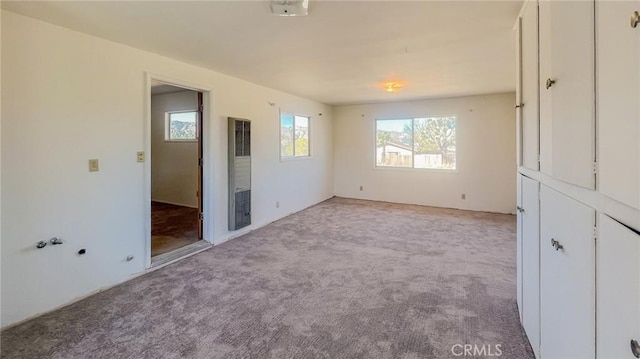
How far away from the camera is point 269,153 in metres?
5.31

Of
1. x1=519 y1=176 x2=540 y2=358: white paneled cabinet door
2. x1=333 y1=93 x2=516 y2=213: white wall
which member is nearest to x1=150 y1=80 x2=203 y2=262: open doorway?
x1=333 y1=93 x2=516 y2=213: white wall

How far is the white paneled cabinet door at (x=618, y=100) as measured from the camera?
759mm

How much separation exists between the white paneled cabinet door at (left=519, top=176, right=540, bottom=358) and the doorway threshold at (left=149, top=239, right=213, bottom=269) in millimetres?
3411

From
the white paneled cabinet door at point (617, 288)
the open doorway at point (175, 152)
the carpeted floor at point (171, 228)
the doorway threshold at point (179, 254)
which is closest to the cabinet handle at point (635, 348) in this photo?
the white paneled cabinet door at point (617, 288)

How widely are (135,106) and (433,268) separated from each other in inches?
141

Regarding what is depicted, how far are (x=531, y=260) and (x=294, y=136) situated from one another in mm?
4947

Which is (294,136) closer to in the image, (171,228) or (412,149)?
(412,149)

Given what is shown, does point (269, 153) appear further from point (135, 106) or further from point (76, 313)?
point (76, 313)

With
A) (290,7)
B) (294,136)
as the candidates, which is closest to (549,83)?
(290,7)

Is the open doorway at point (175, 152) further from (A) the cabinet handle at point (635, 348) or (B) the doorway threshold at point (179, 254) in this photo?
(A) the cabinet handle at point (635, 348)

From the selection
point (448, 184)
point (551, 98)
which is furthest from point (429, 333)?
point (448, 184)

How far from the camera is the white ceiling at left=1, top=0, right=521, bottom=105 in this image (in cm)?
219
